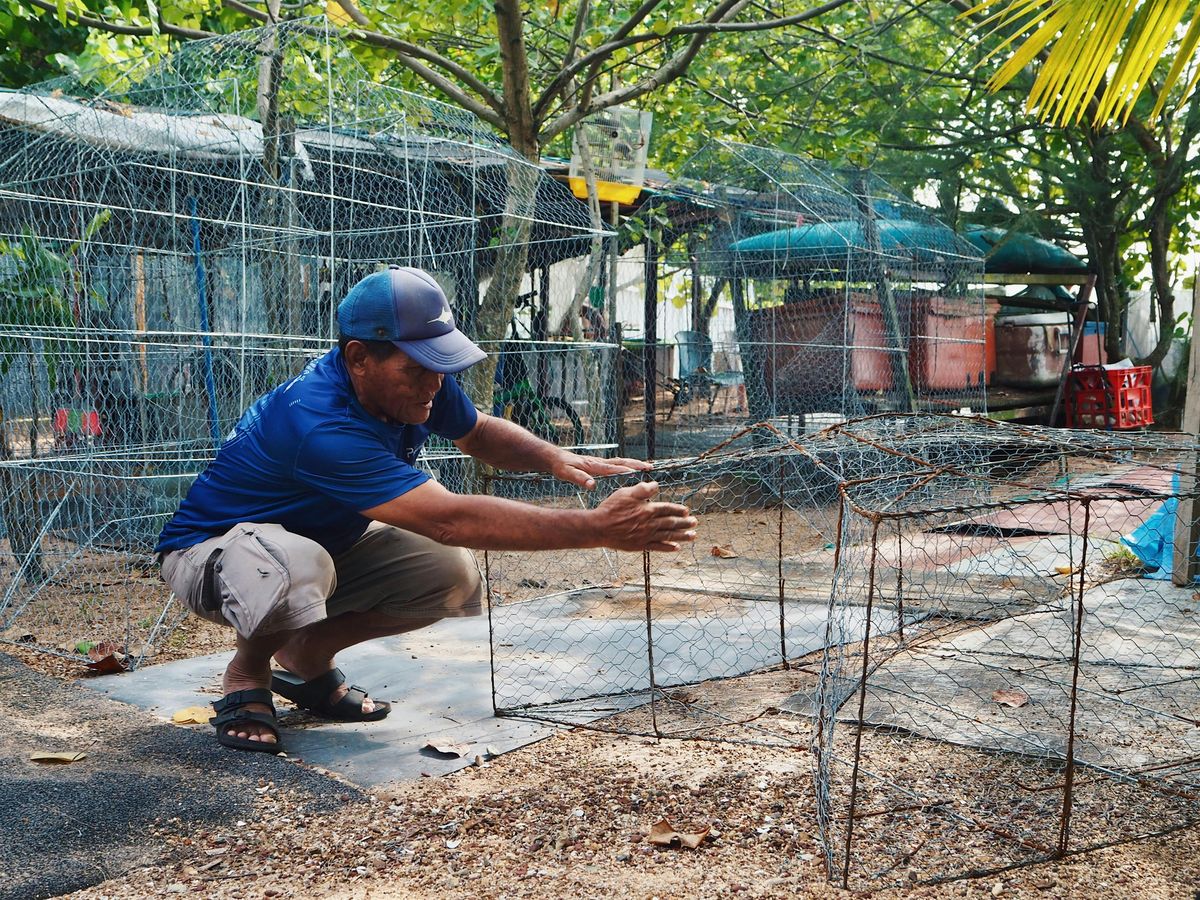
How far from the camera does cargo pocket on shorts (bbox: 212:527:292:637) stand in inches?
113

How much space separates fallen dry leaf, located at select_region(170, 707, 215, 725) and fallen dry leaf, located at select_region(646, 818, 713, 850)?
1537 millimetres

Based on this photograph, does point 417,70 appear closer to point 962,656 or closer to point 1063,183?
point 962,656

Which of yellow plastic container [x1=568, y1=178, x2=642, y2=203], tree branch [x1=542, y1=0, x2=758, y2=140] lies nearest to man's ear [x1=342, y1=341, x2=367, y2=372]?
tree branch [x1=542, y1=0, x2=758, y2=140]

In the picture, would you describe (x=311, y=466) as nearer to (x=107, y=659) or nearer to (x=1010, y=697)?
(x=107, y=659)

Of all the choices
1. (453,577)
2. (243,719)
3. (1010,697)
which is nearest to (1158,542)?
(1010,697)

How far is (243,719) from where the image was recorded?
3.05 m

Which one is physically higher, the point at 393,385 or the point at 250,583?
the point at 393,385

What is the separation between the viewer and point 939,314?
888 centimetres

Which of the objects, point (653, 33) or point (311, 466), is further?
point (653, 33)

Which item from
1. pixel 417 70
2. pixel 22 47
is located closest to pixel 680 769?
pixel 417 70

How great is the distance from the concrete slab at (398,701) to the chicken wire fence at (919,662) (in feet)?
0.41

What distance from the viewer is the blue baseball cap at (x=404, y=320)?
2891mm

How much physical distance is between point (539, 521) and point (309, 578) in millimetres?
733

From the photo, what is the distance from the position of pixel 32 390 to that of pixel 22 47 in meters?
4.39
